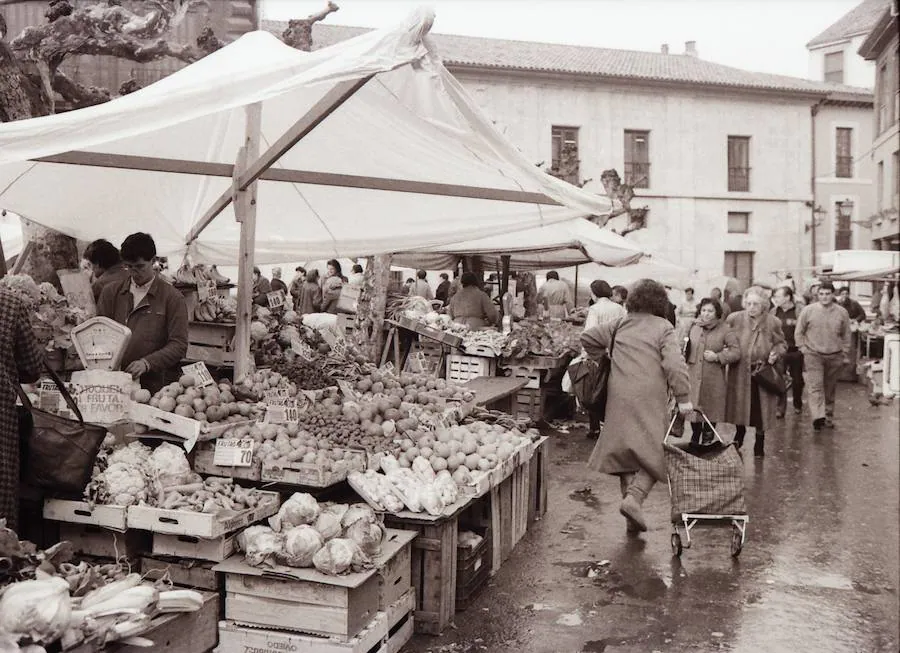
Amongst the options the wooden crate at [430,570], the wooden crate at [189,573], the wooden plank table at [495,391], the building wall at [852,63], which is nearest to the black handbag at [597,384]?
the wooden plank table at [495,391]

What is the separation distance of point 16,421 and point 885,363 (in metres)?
3.81

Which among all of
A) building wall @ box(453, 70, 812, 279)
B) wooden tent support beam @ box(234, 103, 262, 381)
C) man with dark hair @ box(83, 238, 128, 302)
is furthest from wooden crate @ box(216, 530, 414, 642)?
building wall @ box(453, 70, 812, 279)

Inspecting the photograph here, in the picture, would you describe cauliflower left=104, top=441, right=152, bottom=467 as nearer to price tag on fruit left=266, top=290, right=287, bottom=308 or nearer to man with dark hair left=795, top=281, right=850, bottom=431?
price tag on fruit left=266, top=290, right=287, bottom=308

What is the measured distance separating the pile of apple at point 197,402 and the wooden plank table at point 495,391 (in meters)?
2.90

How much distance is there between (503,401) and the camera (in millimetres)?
9414

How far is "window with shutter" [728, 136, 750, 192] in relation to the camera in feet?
115

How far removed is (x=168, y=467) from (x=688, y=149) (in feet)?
107

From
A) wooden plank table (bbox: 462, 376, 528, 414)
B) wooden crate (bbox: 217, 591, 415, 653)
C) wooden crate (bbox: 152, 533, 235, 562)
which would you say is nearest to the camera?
wooden crate (bbox: 217, 591, 415, 653)

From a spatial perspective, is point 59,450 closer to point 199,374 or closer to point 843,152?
point 199,374

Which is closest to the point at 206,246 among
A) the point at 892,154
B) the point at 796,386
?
the point at 796,386

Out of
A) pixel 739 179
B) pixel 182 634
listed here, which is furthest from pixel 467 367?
pixel 739 179

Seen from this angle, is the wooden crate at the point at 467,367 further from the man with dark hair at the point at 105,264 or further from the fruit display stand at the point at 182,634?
the fruit display stand at the point at 182,634

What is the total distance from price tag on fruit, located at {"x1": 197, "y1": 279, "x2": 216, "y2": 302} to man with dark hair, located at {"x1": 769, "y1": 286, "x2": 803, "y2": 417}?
8862 millimetres

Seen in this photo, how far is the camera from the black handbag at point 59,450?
4.23 metres
